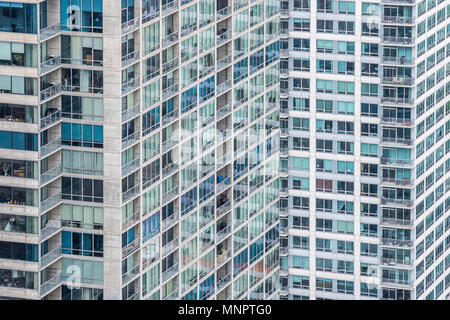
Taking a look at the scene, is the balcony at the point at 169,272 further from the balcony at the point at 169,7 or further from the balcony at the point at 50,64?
the balcony at the point at 50,64

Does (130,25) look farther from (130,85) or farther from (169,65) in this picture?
(169,65)

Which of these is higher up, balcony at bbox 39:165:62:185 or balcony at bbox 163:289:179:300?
balcony at bbox 39:165:62:185

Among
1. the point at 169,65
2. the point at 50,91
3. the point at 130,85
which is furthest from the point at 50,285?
the point at 169,65

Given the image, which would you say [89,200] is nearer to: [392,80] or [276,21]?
[276,21]

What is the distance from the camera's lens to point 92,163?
144625 millimetres

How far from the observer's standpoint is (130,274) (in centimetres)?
15000

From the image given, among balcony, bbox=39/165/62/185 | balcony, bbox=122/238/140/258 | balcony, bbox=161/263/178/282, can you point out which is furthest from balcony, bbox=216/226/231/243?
balcony, bbox=39/165/62/185

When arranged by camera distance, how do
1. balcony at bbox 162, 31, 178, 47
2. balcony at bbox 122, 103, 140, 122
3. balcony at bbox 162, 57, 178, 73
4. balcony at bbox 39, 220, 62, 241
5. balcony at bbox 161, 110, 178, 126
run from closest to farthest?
balcony at bbox 39, 220, 62, 241 → balcony at bbox 122, 103, 140, 122 → balcony at bbox 162, 31, 178, 47 → balcony at bbox 162, 57, 178, 73 → balcony at bbox 161, 110, 178, 126

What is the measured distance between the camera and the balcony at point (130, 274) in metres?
148

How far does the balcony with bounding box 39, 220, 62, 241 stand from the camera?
469 feet

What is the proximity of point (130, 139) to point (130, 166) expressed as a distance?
2455 mm

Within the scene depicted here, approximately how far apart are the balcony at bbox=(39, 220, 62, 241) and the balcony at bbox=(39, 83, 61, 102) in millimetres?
11538

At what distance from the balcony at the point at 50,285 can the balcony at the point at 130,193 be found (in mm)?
8951

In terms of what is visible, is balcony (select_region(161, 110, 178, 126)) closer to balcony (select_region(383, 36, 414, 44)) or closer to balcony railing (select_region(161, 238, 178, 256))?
balcony railing (select_region(161, 238, 178, 256))
